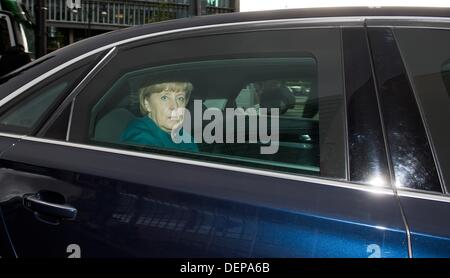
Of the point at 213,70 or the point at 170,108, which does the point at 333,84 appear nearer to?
the point at 213,70

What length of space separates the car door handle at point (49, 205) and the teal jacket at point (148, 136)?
0.32m

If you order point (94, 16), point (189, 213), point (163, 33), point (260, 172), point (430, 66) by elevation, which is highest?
point (94, 16)

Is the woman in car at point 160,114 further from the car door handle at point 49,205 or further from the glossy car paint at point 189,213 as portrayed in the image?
the car door handle at point 49,205

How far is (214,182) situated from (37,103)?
0.77 meters

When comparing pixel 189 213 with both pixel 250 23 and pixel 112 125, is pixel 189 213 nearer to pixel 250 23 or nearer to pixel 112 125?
pixel 112 125

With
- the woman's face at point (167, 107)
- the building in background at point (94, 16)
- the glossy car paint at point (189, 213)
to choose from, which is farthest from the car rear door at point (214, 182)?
the building in background at point (94, 16)

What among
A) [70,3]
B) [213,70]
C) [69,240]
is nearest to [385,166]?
[213,70]

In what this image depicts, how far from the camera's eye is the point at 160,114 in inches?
79.7

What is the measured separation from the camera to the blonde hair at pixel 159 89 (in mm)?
1953

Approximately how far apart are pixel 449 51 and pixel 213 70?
784 mm

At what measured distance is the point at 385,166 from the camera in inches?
59.8

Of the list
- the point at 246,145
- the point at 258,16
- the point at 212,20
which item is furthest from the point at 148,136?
the point at 258,16
